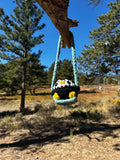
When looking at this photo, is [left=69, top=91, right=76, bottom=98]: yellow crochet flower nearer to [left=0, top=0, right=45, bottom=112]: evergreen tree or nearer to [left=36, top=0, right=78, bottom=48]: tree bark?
[left=36, top=0, right=78, bottom=48]: tree bark

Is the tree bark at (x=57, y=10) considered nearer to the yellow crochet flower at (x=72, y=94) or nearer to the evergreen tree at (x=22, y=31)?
the yellow crochet flower at (x=72, y=94)

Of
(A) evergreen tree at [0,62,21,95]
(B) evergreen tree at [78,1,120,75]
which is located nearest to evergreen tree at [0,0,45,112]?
(A) evergreen tree at [0,62,21,95]

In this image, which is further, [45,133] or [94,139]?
[45,133]

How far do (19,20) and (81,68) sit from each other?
6.04 metres

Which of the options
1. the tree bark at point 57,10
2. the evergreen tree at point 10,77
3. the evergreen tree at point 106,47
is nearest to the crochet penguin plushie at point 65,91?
the tree bark at point 57,10

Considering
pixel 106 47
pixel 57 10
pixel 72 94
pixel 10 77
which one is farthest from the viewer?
pixel 10 77

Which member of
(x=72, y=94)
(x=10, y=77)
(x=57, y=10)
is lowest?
(x=72, y=94)

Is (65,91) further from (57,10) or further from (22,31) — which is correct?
(22,31)

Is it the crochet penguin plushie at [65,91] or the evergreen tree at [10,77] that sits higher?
the evergreen tree at [10,77]

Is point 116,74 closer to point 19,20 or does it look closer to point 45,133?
point 45,133

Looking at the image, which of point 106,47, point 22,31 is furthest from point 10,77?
point 106,47

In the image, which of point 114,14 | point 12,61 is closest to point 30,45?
point 12,61

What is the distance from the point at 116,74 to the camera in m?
5.93

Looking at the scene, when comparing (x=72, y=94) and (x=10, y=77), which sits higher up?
(x=10, y=77)
